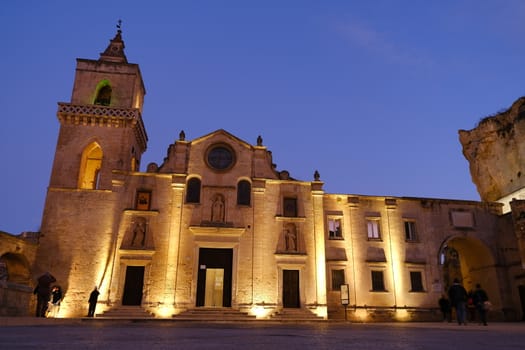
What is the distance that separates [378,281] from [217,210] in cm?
1232

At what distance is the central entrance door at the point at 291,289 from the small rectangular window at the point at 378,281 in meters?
5.92

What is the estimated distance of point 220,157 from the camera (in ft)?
93.1

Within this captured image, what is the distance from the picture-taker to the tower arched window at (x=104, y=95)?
1300 inches

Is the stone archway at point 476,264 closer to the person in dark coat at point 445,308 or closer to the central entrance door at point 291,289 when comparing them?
the person in dark coat at point 445,308

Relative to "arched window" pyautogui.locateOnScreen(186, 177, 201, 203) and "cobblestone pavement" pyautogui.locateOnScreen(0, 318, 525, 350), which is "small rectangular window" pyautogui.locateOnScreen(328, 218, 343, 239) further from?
"cobblestone pavement" pyautogui.locateOnScreen(0, 318, 525, 350)

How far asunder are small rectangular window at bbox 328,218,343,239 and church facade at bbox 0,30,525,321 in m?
0.09

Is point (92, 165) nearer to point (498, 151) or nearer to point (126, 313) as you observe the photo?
point (126, 313)

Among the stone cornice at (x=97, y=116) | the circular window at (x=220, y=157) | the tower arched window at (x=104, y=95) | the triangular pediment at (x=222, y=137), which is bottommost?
the circular window at (x=220, y=157)

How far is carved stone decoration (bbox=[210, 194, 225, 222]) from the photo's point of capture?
26547 mm

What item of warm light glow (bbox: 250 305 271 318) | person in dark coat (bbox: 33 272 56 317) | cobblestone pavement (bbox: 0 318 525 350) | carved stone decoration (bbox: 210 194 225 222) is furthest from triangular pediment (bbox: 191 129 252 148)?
cobblestone pavement (bbox: 0 318 525 350)

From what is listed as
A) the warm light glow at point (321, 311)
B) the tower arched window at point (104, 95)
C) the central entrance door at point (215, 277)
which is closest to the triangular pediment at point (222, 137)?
the central entrance door at point (215, 277)

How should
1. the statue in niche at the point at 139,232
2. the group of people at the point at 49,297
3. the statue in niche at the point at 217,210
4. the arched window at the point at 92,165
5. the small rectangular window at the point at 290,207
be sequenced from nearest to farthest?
the group of people at the point at 49,297 → the statue in niche at the point at 139,232 → the statue in niche at the point at 217,210 → the small rectangular window at the point at 290,207 → the arched window at the point at 92,165

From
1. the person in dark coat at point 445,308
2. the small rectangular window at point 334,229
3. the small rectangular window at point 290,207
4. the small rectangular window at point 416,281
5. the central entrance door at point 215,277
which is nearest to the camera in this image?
the central entrance door at point 215,277

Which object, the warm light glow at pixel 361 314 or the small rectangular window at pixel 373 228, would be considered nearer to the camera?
the warm light glow at pixel 361 314
